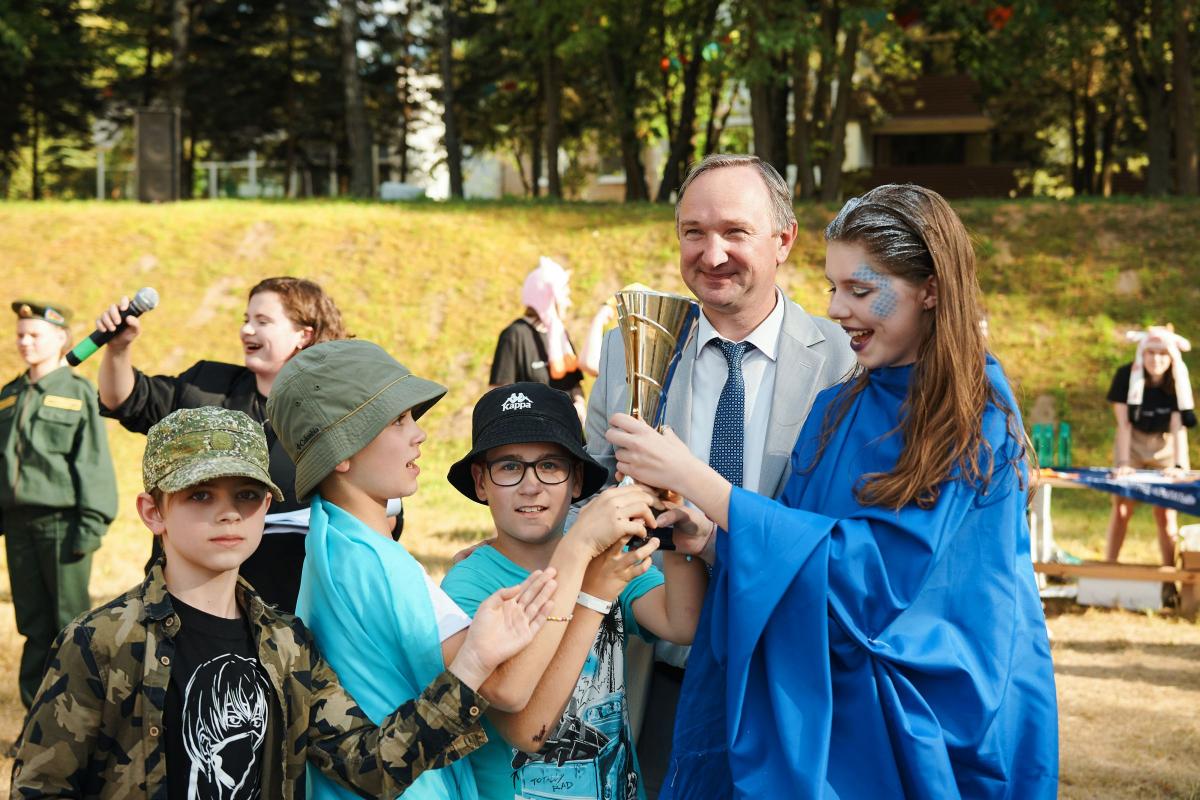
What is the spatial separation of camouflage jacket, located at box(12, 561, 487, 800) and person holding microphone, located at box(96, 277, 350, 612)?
68.2 inches

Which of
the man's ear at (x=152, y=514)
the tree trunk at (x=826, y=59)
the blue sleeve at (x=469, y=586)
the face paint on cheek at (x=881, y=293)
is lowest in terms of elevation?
the blue sleeve at (x=469, y=586)

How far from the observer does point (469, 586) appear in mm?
2764

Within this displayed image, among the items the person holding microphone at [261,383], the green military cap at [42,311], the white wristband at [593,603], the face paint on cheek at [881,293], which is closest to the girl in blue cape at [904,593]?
the face paint on cheek at [881,293]

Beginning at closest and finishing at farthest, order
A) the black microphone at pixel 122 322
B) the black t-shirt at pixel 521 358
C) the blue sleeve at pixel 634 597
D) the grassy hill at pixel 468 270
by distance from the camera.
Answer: the blue sleeve at pixel 634 597 → the black microphone at pixel 122 322 → the black t-shirt at pixel 521 358 → the grassy hill at pixel 468 270

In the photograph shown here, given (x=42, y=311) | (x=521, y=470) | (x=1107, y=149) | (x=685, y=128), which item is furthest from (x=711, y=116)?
(x=521, y=470)

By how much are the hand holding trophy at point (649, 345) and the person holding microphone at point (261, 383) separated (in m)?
1.75

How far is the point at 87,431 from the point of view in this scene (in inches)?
259

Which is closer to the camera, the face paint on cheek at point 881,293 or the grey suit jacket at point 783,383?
the face paint on cheek at point 881,293

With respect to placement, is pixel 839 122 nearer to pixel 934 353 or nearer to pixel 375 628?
pixel 934 353

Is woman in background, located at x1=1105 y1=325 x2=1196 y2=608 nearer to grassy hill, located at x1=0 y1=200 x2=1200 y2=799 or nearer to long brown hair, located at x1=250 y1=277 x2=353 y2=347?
grassy hill, located at x1=0 y1=200 x2=1200 y2=799

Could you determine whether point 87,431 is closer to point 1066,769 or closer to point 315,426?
point 315,426

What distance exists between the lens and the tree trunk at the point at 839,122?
66.9 ft

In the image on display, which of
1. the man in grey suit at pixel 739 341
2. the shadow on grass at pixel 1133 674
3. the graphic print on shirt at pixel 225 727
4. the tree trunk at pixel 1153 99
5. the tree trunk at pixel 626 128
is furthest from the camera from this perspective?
the tree trunk at pixel 626 128

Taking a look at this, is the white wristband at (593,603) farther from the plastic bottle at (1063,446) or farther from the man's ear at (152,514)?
the plastic bottle at (1063,446)
